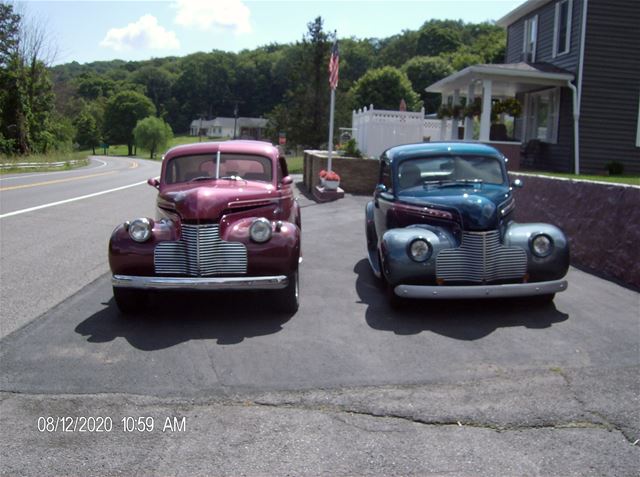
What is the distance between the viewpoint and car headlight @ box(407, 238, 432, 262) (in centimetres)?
630

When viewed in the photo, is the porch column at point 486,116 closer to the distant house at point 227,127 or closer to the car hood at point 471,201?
the car hood at point 471,201

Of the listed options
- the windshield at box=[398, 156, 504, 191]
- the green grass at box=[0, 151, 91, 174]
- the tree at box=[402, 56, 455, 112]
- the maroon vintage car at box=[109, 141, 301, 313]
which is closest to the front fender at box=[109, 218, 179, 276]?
the maroon vintage car at box=[109, 141, 301, 313]

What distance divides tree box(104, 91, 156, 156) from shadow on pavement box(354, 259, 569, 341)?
122205 millimetres

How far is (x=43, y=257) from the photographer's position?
920cm

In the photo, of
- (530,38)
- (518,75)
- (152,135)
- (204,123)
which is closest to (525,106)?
(530,38)

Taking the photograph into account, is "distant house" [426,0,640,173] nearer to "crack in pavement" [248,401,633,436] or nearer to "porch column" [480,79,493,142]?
"porch column" [480,79,493,142]

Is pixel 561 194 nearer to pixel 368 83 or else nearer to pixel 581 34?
pixel 581 34

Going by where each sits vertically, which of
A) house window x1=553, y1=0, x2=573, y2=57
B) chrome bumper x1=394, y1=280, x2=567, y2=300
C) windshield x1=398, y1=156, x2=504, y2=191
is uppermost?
house window x1=553, y1=0, x2=573, y2=57

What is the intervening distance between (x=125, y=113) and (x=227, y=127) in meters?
20.2

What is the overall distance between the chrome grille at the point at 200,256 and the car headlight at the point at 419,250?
1.67m

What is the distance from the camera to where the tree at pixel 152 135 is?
106312 millimetres

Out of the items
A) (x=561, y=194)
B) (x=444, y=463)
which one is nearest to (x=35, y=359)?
(x=444, y=463)

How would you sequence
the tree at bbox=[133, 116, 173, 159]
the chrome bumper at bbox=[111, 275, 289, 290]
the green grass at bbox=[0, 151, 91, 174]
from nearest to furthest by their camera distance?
1. the chrome bumper at bbox=[111, 275, 289, 290]
2. the green grass at bbox=[0, 151, 91, 174]
3. the tree at bbox=[133, 116, 173, 159]

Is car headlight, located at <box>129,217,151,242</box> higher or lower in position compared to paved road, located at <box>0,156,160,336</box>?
higher
